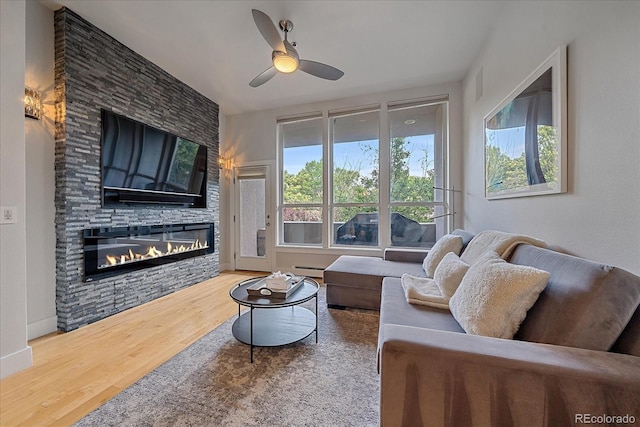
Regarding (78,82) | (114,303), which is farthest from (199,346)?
(78,82)

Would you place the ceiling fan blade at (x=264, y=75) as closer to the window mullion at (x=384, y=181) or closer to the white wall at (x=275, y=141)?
the white wall at (x=275, y=141)

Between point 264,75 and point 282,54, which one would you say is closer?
point 282,54

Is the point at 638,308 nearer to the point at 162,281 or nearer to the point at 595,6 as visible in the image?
the point at 595,6

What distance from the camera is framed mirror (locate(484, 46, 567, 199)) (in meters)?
1.54

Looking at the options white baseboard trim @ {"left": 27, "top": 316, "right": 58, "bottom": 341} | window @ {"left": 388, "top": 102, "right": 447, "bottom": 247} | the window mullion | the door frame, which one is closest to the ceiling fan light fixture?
the window mullion

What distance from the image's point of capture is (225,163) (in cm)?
477

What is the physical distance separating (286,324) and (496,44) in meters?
3.31

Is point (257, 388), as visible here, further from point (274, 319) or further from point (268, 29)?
point (268, 29)

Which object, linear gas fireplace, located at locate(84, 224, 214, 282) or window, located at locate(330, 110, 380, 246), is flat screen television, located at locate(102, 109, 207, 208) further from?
window, located at locate(330, 110, 380, 246)

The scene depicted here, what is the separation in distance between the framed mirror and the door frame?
328 centimetres

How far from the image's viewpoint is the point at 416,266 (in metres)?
2.93

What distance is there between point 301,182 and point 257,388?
3359mm

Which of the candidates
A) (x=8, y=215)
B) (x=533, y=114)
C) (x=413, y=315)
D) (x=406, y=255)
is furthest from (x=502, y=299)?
(x=8, y=215)

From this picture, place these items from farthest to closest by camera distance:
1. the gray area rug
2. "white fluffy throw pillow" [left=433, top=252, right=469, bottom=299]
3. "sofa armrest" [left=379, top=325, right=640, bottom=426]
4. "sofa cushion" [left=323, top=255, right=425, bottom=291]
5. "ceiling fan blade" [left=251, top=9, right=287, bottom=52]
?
"sofa cushion" [left=323, top=255, right=425, bottom=291], "ceiling fan blade" [left=251, top=9, right=287, bottom=52], "white fluffy throw pillow" [left=433, top=252, right=469, bottom=299], the gray area rug, "sofa armrest" [left=379, top=325, right=640, bottom=426]
